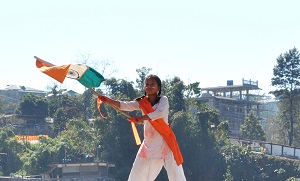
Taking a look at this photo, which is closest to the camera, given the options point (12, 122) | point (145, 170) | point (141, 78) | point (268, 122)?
point (145, 170)

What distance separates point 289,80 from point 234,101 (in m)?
14.5

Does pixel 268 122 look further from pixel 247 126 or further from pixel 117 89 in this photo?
pixel 117 89

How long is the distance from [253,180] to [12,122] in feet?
86.4

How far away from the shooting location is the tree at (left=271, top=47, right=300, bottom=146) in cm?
5578

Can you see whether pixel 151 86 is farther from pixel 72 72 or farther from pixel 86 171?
pixel 86 171

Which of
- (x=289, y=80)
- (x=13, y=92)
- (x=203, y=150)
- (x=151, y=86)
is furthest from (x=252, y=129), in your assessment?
(x=151, y=86)

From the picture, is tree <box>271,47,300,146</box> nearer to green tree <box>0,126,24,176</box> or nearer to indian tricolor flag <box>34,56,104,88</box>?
Result: green tree <box>0,126,24,176</box>

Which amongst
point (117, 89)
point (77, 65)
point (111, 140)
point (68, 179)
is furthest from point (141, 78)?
point (77, 65)

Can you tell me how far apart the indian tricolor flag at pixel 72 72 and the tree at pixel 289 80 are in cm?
4711

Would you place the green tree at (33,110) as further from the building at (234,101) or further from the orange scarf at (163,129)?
the orange scarf at (163,129)

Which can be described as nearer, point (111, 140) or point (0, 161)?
point (111, 140)

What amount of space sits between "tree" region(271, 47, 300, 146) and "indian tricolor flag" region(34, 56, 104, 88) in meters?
47.1

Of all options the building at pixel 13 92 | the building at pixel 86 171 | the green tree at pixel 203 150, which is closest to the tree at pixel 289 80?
the green tree at pixel 203 150

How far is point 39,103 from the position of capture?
68438 mm
